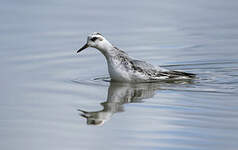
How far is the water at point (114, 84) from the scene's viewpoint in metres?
12.0

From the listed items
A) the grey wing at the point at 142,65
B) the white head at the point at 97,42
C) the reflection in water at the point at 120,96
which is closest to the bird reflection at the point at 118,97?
the reflection in water at the point at 120,96

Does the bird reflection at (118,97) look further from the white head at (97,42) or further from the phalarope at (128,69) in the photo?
the white head at (97,42)

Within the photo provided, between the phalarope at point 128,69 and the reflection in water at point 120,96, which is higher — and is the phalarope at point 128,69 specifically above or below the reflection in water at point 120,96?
above

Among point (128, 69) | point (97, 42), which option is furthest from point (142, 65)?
point (97, 42)

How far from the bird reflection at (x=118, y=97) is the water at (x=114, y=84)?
22mm

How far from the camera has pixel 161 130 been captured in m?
12.2

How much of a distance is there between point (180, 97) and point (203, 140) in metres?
3.09

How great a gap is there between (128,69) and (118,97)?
1.45m

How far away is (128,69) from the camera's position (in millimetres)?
16250

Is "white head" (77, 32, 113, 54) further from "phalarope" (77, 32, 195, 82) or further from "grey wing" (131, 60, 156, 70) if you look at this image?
"grey wing" (131, 60, 156, 70)

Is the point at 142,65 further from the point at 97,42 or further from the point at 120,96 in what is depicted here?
the point at 120,96

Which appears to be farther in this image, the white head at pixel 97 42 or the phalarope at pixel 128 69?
the white head at pixel 97 42

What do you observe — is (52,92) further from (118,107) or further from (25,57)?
(25,57)

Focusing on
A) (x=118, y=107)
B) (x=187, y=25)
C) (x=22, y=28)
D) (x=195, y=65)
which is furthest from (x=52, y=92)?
(x=187, y=25)
